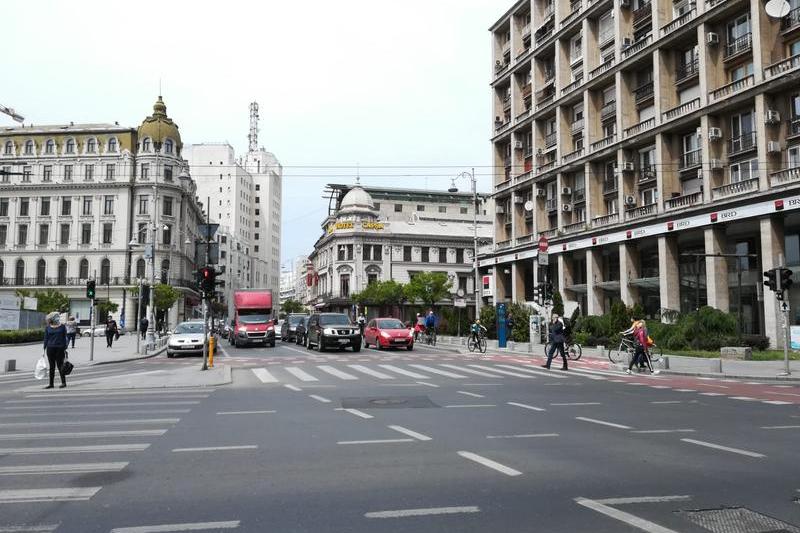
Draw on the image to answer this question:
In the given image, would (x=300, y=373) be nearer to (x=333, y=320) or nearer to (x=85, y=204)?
(x=333, y=320)

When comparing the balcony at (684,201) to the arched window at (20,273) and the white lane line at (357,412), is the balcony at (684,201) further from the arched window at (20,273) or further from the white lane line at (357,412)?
the arched window at (20,273)

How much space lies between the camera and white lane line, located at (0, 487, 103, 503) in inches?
218

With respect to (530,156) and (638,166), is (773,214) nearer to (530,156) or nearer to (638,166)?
(638,166)

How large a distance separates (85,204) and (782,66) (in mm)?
75579

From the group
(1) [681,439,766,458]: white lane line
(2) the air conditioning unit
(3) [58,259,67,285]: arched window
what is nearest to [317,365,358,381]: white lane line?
(1) [681,439,766,458]: white lane line

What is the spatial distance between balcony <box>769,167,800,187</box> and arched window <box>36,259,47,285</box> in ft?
256

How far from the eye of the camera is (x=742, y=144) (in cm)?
3225

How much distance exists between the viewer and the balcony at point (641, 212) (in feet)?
122

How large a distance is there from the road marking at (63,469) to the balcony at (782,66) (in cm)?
3242

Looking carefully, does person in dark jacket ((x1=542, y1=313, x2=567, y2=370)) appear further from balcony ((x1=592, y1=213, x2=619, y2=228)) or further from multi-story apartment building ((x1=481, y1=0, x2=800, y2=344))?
balcony ((x1=592, y1=213, x2=619, y2=228))

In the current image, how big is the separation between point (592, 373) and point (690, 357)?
26.2ft

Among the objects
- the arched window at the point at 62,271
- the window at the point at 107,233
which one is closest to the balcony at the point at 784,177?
the window at the point at 107,233

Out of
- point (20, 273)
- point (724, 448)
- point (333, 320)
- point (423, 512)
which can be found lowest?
point (724, 448)

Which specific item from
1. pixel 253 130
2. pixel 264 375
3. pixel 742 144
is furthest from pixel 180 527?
pixel 253 130
